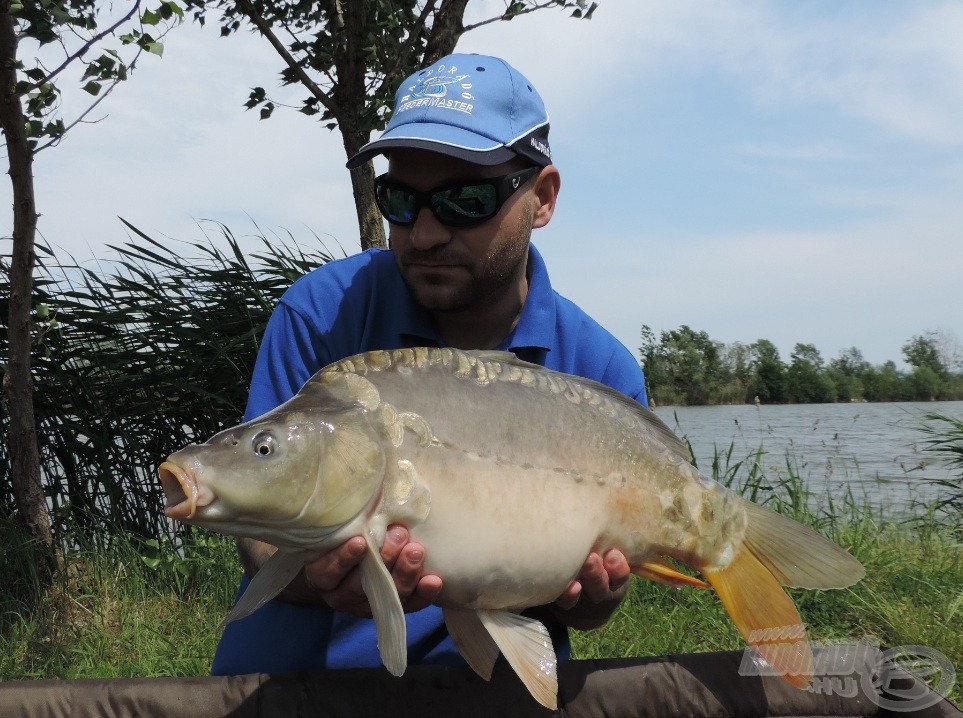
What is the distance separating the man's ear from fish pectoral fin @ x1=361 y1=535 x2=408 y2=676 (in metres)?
0.91

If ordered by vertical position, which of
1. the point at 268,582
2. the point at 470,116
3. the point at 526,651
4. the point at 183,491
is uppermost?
the point at 470,116

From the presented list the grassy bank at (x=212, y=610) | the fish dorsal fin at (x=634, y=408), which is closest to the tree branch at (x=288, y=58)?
the grassy bank at (x=212, y=610)

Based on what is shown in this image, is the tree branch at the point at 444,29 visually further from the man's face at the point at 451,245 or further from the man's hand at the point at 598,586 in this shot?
the man's hand at the point at 598,586

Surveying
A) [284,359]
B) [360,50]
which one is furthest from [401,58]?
[284,359]

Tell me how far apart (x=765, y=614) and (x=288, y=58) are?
9.44 feet

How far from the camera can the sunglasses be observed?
165 centimetres

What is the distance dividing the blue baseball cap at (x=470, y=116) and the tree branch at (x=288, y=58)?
1762mm

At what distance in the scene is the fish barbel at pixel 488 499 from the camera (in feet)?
3.65

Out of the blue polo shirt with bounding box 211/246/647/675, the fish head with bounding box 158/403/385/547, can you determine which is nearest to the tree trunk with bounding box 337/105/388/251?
the blue polo shirt with bounding box 211/246/647/675

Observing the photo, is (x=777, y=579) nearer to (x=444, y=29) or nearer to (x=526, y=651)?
(x=526, y=651)

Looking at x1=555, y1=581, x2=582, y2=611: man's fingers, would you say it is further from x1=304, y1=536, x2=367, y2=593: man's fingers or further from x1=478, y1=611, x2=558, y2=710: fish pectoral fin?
x1=304, y1=536, x2=367, y2=593: man's fingers

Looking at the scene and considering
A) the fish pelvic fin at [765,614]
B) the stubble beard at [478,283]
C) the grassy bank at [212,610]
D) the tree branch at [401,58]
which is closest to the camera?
the fish pelvic fin at [765,614]

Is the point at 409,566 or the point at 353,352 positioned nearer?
the point at 409,566

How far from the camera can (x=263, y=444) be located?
3.60ft
